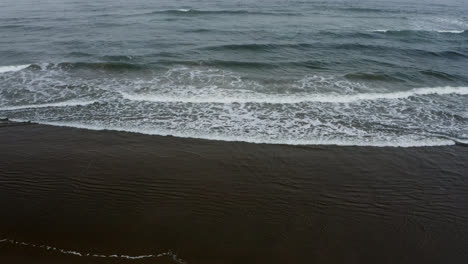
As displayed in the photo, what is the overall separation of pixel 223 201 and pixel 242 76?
9.68 meters

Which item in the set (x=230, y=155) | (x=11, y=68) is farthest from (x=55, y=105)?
Answer: (x=230, y=155)

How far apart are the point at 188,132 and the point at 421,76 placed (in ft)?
44.2

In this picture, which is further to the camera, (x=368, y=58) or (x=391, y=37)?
(x=391, y=37)

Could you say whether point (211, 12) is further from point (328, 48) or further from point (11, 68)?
point (11, 68)

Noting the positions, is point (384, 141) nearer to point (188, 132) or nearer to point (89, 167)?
point (188, 132)

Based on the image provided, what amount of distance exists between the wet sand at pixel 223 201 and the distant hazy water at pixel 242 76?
1.13 meters

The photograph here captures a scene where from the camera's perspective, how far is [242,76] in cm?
1577

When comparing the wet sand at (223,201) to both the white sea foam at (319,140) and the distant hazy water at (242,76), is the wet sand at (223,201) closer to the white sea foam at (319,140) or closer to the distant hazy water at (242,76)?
the white sea foam at (319,140)

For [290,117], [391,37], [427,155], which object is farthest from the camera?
[391,37]

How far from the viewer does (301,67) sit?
17359mm

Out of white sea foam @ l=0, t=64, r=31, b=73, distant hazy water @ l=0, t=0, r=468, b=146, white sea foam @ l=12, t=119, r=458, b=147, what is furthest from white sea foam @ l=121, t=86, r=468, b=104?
white sea foam @ l=0, t=64, r=31, b=73

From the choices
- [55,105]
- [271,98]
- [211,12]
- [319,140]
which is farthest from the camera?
[211,12]

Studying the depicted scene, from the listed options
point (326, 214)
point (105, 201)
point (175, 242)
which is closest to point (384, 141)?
point (326, 214)

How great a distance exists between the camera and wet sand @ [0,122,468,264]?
19.6 feet
